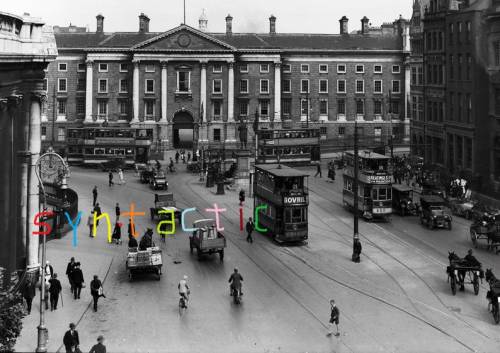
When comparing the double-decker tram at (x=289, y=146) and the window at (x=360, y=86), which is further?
the window at (x=360, y=86)

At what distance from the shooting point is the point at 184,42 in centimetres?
8756

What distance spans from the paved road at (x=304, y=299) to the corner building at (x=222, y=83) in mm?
49140

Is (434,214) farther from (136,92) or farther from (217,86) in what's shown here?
(136,92)

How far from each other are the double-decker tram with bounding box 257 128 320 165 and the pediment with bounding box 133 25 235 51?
20.7 m

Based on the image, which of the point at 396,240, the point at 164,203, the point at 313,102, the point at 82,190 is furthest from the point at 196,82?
the point at 396,240

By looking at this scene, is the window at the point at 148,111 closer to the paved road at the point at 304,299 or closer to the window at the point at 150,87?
the window at the point at 150,87

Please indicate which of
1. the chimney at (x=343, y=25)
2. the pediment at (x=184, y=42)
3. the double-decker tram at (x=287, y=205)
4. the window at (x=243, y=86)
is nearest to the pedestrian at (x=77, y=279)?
the double-decker tram at (x=287, y=205)

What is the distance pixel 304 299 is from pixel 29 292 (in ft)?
37.2

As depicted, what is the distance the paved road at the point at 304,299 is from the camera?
893 inches

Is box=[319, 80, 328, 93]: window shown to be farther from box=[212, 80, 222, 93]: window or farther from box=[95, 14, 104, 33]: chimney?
box=[95, 14, 104, 33]: chimney

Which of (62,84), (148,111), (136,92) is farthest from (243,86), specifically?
(62,84)

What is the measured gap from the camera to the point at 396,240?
125 feet

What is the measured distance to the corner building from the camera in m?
87.7

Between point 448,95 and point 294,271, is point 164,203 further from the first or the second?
point 448,95
